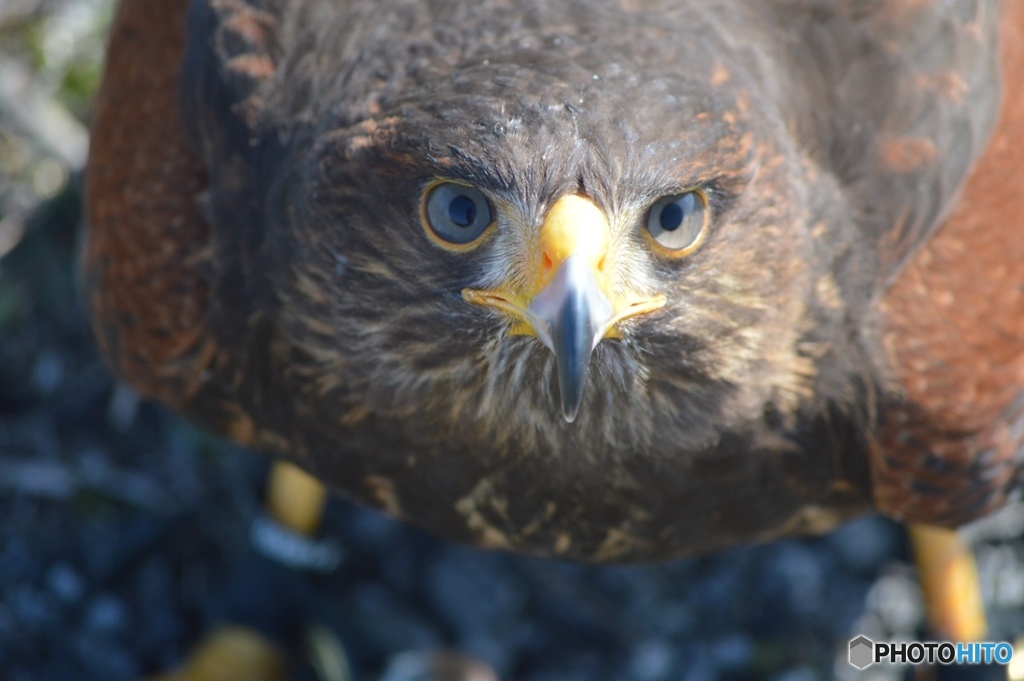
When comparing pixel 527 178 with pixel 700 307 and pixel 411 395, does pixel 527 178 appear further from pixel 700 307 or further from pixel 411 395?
pixel 411 395

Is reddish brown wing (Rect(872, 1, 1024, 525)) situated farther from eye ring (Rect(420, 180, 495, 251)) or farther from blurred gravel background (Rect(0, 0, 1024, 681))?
blurred gravel background (Rect(0, 0, 1024, 681))

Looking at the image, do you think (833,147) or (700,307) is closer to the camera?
(700,307)

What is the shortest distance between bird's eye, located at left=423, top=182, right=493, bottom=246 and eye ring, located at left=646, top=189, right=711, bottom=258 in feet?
1.12

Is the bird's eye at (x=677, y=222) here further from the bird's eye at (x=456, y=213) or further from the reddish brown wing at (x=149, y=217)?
the reddish brown wing at (x=149, y=217)

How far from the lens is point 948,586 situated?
4496mm

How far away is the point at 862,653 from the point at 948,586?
1.31ft

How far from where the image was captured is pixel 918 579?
15.4 ft

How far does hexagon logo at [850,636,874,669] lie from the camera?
4469 mm

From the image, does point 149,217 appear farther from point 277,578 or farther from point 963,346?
point 963,346

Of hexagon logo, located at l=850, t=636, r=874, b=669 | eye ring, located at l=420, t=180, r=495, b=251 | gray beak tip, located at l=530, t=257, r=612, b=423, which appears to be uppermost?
eye ring, located at l=420, t=180, r=495, b=251

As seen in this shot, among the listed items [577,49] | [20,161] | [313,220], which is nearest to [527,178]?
[577,49]

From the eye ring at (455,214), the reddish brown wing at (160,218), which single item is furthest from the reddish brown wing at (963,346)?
the reddish brown wing at (160,218)

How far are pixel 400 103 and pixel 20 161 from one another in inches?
125

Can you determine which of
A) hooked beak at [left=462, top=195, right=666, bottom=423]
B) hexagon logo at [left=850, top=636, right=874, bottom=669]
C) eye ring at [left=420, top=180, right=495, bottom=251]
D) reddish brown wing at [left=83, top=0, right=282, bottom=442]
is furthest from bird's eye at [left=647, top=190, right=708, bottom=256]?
hexagon logo at [left=850, top=636, right=874, bottom=669]
